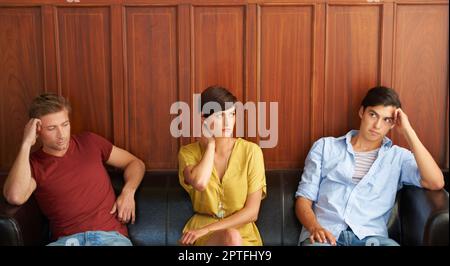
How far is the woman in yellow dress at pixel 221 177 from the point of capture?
2.19 meters

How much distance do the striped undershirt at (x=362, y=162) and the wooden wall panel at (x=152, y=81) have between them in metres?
0.80

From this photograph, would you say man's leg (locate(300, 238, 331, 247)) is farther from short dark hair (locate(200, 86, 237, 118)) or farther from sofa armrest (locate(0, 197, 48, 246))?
sofa armrest (locate(0, 197, 48, 246))

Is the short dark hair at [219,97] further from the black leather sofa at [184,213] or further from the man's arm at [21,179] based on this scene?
the man's arm at [21,179]

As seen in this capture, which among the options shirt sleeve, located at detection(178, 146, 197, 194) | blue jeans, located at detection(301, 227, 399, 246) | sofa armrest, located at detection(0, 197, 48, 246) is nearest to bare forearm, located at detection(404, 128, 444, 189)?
blue jeans, located at detection(301, 227, 399, 246)

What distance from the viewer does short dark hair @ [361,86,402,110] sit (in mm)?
2307

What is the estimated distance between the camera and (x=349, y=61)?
2.52 m

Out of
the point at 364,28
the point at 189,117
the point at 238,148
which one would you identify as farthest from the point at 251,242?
the point at 364,28

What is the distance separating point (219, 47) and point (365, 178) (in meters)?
0.83

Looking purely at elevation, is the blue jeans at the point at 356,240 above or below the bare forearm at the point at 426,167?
below

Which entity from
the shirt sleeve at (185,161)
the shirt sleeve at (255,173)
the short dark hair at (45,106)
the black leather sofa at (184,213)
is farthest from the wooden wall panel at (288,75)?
the short dark hair at (45,106)

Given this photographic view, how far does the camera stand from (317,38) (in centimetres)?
249

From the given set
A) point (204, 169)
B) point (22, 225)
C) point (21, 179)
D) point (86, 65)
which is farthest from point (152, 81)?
point (22, 225)

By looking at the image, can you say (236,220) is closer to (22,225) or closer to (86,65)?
(22,225)

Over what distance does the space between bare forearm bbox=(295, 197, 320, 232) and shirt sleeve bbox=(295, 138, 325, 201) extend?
0.03m
